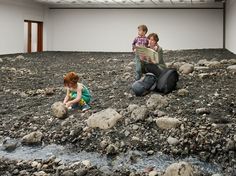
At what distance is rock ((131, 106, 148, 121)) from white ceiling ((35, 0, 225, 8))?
18.7 meters

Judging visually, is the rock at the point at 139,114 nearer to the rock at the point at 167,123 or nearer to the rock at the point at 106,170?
the rock at the point at 167,123

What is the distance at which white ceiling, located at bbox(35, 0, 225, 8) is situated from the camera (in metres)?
23.4

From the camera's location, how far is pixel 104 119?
5.31 meters

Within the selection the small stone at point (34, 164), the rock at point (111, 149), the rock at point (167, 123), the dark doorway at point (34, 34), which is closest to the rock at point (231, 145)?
the rock at point (167, 123)

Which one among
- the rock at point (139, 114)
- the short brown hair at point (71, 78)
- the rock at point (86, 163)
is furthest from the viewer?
the short brown hair at point (71, 78)

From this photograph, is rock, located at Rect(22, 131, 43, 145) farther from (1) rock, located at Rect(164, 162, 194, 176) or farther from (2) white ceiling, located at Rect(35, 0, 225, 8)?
(2) white ceiling, located at Rect(35, 0, 225, 8)

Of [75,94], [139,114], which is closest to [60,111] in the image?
[75,94]

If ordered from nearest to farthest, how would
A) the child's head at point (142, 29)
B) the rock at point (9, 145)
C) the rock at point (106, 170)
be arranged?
the rock at point (106, 170), the rock at point (9, 145), the child's head at point (142, 29)

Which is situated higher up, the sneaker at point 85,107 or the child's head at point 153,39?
the child's head at point 153,39

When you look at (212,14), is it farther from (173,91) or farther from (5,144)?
(5,144)

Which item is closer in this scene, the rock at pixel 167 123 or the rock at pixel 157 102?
the rock at pixel 167 123

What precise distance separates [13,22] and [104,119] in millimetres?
18687

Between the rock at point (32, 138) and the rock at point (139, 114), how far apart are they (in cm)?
150

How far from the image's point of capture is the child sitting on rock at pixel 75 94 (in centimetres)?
579
